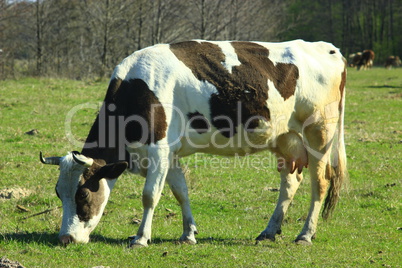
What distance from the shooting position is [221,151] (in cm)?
700

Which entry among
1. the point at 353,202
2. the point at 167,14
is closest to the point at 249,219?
the point at 353,202

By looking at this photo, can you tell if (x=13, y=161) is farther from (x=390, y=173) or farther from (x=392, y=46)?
(x=392, y=46)

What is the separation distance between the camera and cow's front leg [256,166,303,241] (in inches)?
281

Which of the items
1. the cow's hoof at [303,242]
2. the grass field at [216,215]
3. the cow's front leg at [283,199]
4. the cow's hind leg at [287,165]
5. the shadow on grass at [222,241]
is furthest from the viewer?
the cow's hind leg at [287,165]

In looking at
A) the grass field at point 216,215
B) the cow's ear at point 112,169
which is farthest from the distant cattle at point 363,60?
the cow's ear at point 112,169

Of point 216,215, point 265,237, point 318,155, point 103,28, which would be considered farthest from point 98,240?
point 103,28

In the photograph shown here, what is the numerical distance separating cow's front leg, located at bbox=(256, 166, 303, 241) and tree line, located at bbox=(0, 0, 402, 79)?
24526mm

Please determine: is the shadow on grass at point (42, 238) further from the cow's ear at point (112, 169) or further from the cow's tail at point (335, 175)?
the cow's tail at point (335, 175)

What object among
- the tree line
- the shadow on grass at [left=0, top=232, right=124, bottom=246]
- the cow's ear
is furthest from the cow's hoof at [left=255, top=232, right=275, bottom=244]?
the tree line

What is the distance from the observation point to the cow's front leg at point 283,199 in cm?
715

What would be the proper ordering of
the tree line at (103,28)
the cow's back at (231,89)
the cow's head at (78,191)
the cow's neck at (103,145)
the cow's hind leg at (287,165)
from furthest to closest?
the tree line at (103,28)
the cow's hind leg at (287,165)
the cow's back at (231,89)
the cow's neck at (103,145)
the cow's head at (78,191)

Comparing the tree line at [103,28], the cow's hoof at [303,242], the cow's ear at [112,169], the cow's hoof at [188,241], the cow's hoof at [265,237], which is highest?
the tree line at [103,28]

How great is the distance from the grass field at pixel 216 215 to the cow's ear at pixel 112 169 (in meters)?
0.78

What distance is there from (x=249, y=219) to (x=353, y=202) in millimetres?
1986
